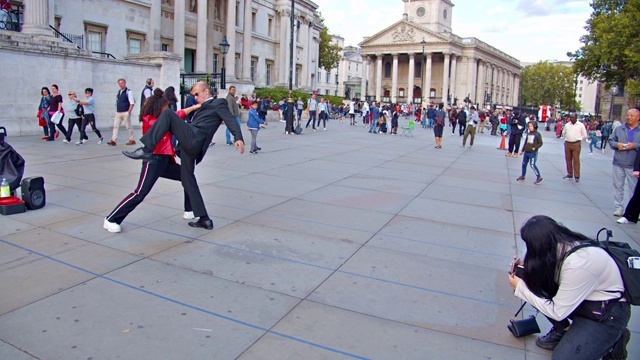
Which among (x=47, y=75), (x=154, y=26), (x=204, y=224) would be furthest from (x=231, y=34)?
(x=204, y=224)

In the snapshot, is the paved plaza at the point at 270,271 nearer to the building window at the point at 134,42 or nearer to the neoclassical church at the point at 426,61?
the building window at the point at 134,42

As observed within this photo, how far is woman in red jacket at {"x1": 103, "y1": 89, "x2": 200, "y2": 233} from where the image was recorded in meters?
6.09

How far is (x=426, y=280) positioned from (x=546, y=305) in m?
1.80

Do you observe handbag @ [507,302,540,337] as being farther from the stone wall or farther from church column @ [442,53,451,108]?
church column @ [442,53,451,108]

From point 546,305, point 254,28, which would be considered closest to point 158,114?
point 546,305

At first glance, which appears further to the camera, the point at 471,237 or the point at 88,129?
the point at 88,129

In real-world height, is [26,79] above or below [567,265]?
above

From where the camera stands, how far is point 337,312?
4250 millimetres

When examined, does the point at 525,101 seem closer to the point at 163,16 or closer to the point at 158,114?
the point at 163,16

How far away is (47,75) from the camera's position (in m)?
16.9

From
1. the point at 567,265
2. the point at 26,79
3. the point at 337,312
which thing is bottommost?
the point at 337,312

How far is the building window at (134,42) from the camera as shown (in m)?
31.8

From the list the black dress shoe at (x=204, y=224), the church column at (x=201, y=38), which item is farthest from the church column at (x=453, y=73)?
the black dress shoe at (x=204, y=224)

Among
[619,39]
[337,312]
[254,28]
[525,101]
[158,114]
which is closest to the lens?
[337,312]
